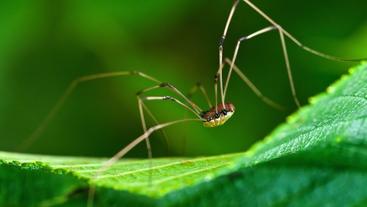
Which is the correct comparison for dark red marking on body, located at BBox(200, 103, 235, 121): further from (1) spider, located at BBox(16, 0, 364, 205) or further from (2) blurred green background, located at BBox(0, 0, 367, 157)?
(2) blurred green background, located at BBox(0, 0, 367, 157)

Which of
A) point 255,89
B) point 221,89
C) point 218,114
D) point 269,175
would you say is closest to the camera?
point 269,175

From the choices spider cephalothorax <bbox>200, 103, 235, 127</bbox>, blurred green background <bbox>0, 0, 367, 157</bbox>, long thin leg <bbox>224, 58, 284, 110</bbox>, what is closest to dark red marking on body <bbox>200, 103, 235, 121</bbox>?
spider cephalothorax <bbox>200, 103, 235, 127</bbox>

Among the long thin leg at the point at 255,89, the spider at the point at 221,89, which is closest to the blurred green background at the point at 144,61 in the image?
the long thin leg at the point at 255,89

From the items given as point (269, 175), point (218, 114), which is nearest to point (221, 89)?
point (218, 114)

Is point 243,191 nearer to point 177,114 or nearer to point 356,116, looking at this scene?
point 356,116

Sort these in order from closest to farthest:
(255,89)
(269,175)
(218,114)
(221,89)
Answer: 1. (269,175)
2. (221,89)
3. (218,114)
4. (255,89)

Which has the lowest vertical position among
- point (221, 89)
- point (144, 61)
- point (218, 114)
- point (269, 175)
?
point (269, 175)

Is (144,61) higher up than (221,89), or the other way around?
(144,61)

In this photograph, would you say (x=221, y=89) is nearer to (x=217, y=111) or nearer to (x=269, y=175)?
(x=217, y=111)
